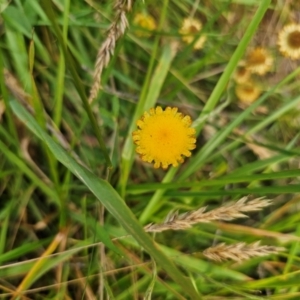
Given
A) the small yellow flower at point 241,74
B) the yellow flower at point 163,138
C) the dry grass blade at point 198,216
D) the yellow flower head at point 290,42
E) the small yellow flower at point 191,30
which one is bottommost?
the dry grass blade at point 198,216

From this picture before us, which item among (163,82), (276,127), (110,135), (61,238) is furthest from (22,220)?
(276,127)

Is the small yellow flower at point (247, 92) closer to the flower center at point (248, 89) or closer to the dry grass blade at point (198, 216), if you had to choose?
the flower center at point (248, 89)

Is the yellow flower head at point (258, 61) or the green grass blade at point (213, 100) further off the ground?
the yellow flower head at point (258, 61)

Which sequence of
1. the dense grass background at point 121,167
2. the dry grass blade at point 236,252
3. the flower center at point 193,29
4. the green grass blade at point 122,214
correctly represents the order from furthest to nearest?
the flower center at point 193,29
the dense grass background at point 121,167
the dry grass blade at point 236,252
the green grass blade at point 122,214

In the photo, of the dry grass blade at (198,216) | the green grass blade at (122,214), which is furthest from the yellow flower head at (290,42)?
the green grass blade at (122,214)

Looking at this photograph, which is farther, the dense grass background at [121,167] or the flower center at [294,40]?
the flower center at [294,40]

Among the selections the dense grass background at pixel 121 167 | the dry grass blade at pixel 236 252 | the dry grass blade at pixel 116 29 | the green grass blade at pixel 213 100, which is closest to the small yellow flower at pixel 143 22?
the dense grass background at pixel 121 167

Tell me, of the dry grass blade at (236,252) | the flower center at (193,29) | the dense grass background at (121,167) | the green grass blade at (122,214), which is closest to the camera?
the green grass blade at (122,214)
